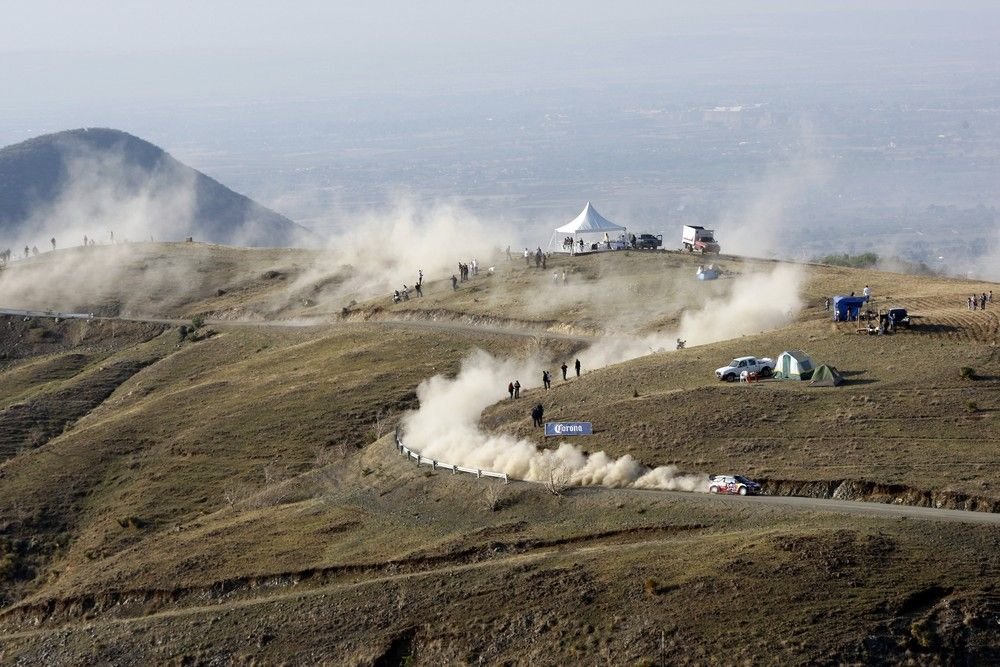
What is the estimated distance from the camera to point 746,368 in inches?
2525

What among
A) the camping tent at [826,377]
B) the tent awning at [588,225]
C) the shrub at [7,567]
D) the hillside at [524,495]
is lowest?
the shrub at [7,567]

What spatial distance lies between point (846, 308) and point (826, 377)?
1197cm

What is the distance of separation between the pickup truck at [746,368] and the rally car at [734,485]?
12234 mm

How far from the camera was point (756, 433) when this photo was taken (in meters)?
56.8

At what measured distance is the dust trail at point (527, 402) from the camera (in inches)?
2184

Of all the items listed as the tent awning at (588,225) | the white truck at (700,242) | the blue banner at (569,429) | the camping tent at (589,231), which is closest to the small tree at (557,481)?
the blue banner at (569,429)

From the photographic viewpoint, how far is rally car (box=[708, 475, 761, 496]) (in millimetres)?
51500

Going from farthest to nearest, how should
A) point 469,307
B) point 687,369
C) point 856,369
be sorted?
1. point 469,307
2. point 687,369
3. point 856,369

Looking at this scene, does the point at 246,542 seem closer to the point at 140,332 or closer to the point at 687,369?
the point at 687,369

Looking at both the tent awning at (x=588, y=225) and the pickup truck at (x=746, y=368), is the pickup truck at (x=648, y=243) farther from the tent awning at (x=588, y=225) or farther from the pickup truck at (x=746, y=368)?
the pickup truck at (x=746, y=368)

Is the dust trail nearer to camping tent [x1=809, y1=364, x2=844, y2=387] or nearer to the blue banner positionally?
the blue banner

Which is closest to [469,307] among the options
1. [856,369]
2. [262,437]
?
[262,437]

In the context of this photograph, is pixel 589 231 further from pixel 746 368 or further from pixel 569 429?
pixel 569 429

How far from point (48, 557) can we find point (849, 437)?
115 feet
